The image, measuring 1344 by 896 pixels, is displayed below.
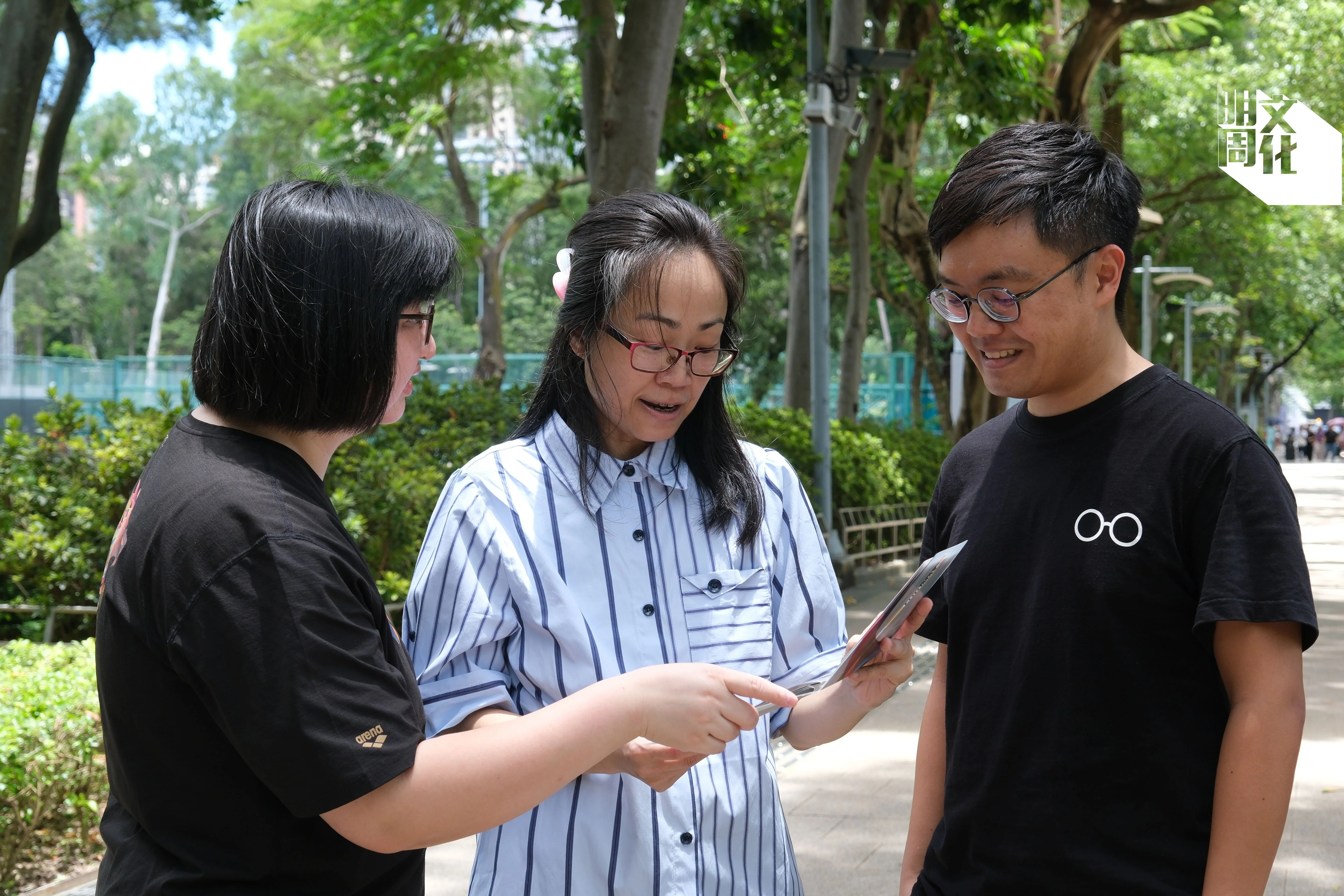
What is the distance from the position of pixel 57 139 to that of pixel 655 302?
248 inches

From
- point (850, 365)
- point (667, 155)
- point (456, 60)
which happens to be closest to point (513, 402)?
point (667, 155)

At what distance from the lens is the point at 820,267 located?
11.4 metres

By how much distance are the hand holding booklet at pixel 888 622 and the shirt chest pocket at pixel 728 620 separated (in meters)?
0.15

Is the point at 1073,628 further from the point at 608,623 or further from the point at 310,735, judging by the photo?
the point at 310,735

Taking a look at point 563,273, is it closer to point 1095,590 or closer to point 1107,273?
point 1107,273

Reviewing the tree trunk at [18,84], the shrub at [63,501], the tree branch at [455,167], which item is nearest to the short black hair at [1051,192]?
the tree trunk at [18,84]

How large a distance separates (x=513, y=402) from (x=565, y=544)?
728 cm

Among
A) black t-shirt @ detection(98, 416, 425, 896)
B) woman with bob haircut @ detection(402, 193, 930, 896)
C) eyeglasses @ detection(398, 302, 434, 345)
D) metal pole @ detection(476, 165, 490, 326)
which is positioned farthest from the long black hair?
metal pole @ detection(476, 165, 490, 326)

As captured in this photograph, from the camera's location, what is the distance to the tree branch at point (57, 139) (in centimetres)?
674

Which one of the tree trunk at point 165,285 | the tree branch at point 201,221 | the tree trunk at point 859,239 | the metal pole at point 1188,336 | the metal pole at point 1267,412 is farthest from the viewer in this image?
the metal pole at point 1267,412

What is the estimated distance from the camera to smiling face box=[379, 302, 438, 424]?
1697mm

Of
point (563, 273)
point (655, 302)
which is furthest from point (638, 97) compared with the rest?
point (655, 302)

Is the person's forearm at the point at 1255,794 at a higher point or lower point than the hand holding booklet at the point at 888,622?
lower

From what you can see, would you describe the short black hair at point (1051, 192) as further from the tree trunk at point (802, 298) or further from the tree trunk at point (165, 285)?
the tree trunk at point (165, 285)
